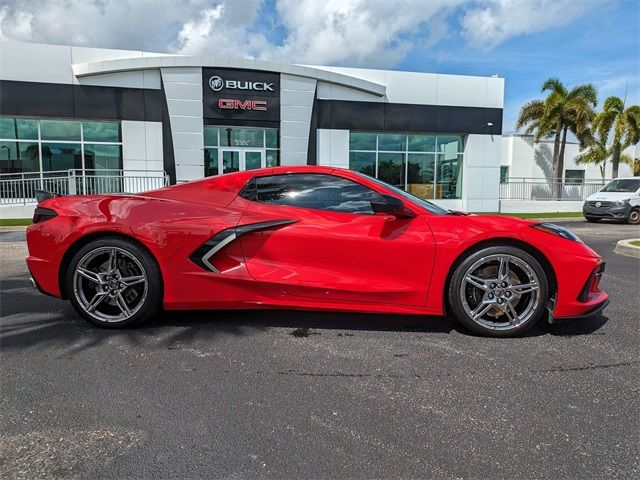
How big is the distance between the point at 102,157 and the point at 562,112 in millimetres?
25625

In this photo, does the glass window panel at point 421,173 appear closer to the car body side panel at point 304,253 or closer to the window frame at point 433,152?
the window frame at point 433,152

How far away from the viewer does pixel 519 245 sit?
3645 millimetres

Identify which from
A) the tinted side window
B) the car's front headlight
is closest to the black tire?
the tinted side window

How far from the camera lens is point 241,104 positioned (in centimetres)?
1886

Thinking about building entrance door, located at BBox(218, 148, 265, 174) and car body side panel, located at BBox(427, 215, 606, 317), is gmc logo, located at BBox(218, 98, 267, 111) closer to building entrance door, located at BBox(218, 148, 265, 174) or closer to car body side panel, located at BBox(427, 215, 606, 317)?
building entrance door, located at BBox(218, 148, 265, 174)

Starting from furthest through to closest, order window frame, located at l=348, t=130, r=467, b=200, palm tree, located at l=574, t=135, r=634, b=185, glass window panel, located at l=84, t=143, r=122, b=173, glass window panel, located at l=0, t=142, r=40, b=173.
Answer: palm tree, located at l=574, t=135, r=634, b=185 < window frame, located at l=348, t=130, r=467, b=200 < glass window panel, located at l=84, t=143, r=122, b=173 < glass window panel, located at l=0, t=142, r=40, b=173

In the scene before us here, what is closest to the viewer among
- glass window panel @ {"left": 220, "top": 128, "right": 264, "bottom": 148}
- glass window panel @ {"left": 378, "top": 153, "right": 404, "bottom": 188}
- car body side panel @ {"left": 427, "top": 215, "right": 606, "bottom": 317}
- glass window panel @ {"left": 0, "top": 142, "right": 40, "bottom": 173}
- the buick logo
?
car body side panel @ {"left": 427, "top": 215, "right": 606, "bottom": 317}

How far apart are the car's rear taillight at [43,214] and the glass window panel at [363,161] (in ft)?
57.4

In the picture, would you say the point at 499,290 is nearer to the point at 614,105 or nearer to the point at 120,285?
the point at 120,285

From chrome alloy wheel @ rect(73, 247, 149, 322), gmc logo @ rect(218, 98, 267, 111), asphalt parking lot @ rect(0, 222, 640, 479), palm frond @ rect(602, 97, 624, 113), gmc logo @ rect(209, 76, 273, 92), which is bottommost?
asphalt parking lot @ rect(0, 222, 640, 479)

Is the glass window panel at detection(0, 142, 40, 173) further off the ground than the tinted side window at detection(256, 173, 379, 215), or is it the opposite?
the glass window panel at detection(0, 142, 40, 173)

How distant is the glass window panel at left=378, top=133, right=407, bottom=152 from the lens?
21.3 m

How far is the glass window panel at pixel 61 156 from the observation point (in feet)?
60.1

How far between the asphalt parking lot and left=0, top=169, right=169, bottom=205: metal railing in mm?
14412
